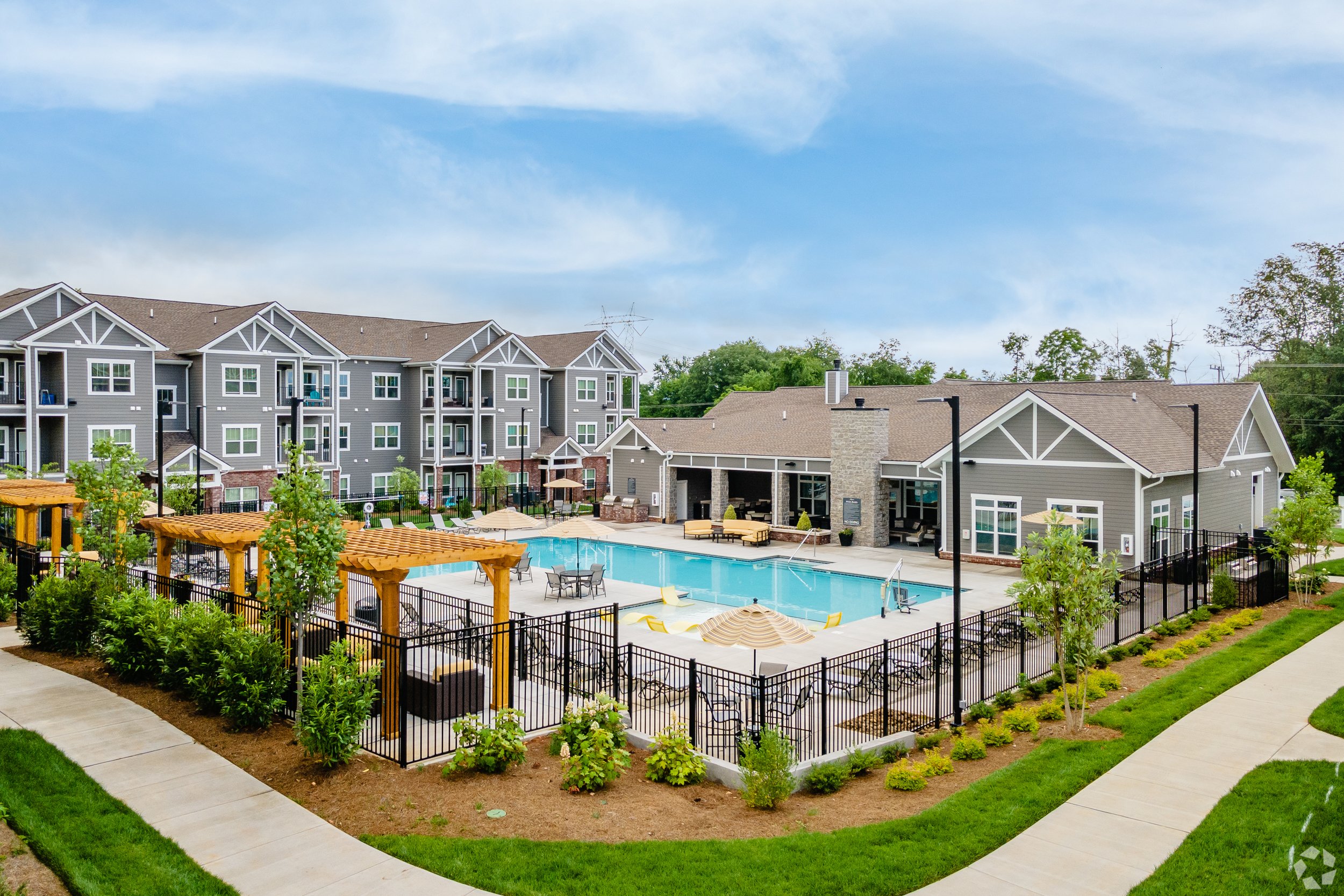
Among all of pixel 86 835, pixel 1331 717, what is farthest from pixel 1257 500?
pixel 86 835

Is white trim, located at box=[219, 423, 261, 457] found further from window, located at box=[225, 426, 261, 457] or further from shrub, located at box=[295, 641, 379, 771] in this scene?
shrub, located at box=[295, 641, 379, 771]

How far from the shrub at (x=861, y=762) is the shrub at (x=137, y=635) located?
33.4 ft

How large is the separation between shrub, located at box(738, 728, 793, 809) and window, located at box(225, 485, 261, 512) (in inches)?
1405

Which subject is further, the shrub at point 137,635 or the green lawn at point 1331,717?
the shrub at point 137,635

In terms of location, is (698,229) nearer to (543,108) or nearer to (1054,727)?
(543,108)

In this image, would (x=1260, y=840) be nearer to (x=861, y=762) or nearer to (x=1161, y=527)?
(x=861, y=762)

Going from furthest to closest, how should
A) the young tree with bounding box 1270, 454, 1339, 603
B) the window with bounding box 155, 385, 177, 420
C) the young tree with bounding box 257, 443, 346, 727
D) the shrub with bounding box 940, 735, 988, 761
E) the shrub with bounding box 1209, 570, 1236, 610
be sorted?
the window with bounding box 155, 385, 177, 420 → the young tree with bounding box 1270, 454, 1339, 603 → the shrub with bounding box 1209, 570, 1236, 610 → the shrub with bounding box 940, 735, 988, 761 → the young tree with bounding box 257, 443, 346, 727

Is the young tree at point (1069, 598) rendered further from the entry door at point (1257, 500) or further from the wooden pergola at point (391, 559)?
the entry door at point (1257, 500)

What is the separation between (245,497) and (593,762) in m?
36.6

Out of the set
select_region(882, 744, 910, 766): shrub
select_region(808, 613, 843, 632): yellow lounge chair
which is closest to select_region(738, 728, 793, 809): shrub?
select_region(882, 744, 910, 766): shrub

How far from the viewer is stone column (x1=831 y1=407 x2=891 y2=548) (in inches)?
1366

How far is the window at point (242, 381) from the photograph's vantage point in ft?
137

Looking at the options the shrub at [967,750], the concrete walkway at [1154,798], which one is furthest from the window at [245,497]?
the concrete walkway at [1154,798]

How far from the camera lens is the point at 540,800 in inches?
393
